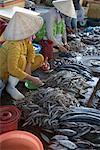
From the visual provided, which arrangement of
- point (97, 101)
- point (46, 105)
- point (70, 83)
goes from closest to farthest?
point (46, 105), point (97, 101), point (70, 83)

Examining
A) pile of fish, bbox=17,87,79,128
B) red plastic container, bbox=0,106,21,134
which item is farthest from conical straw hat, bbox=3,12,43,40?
red plastic container, bbox=0,106,21,134

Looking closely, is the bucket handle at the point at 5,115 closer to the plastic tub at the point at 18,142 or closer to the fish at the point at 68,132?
the plastic tub at the point at 18,142

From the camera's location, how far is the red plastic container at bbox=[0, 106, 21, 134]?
9.40 ft

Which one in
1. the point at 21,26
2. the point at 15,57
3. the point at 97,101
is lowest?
the point at 97,101

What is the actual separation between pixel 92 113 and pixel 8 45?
1.23m

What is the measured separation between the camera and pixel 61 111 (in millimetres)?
3244

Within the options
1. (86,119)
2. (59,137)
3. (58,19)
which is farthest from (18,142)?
(58,19)

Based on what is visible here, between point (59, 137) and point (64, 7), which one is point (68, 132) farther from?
point (64, 7)

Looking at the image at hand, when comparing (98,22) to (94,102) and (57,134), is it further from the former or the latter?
(57,134)

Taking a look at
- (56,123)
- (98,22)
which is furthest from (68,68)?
(98,22)

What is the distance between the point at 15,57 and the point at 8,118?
0.79m

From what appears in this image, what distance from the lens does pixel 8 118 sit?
2.93 m

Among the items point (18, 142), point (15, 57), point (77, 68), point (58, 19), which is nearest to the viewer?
point (18, 142)

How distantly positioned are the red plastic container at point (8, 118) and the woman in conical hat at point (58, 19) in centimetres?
207
